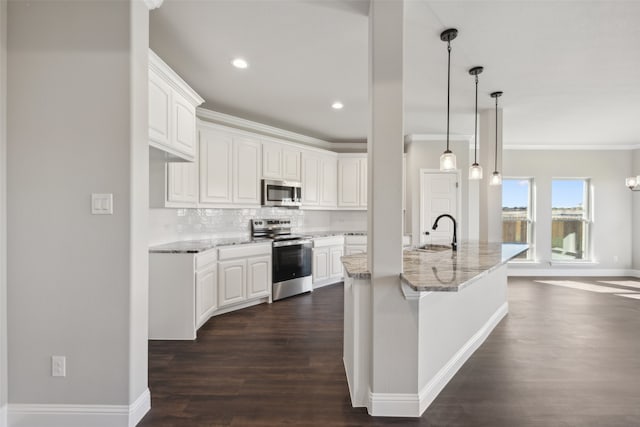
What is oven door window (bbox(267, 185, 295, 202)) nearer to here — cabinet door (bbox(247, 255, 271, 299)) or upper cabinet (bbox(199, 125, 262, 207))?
upper cabinet (bbox(199, 125, 262, 207))

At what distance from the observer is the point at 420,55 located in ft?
9.40

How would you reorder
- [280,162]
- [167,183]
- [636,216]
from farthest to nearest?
[636,216]
[280,162]
[167,183]

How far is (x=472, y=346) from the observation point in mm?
2902

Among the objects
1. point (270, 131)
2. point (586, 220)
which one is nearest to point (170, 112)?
point (270, 131)

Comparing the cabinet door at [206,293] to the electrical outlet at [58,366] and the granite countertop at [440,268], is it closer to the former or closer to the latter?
the electrical outlet at [58,366]

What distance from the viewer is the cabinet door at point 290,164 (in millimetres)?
5109

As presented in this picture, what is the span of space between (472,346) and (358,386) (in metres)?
1.38

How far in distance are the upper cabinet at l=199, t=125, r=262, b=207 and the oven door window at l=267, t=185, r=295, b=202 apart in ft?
→ 0.64

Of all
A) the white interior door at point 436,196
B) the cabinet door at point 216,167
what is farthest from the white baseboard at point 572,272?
the cabinet door at point 216,167

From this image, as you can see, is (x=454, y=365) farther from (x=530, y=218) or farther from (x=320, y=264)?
(x=530, y=218)

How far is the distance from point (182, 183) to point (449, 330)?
9.95 feet

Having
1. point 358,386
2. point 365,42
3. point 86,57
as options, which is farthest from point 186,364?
point 365,42

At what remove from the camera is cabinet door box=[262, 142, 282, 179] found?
4.81 m

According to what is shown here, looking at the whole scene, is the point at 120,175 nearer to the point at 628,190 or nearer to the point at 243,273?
the point at 243,273
